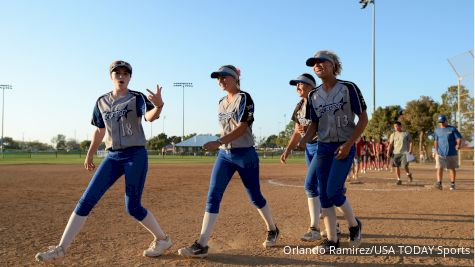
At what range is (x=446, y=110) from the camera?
3884 centimetres

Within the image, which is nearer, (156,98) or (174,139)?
(156,98)

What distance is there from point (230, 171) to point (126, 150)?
3.87 ft

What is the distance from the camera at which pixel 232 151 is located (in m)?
4.44

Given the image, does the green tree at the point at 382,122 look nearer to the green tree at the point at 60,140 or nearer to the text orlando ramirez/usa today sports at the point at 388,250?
the text orlando ramirez/usa today sports at the point at 388,250

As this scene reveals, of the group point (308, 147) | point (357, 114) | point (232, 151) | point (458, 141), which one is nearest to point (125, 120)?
point (232, 151)

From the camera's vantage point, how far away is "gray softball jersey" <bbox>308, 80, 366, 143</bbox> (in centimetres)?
430

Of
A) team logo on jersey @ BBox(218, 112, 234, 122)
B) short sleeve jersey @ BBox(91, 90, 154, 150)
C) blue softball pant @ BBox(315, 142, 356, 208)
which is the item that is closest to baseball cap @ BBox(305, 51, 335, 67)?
blue softball pant @ BBox(315, 142, 356, 208)

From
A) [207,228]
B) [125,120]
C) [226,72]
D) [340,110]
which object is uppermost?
[226,72]

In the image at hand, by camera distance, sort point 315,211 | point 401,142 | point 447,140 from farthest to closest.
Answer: point 401,142 < point 447,140 < point 315,211

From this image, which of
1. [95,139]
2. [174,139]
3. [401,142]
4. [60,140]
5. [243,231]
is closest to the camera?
[95,139]

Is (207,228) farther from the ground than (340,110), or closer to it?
closer to it

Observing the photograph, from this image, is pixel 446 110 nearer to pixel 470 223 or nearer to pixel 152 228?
pixel 470 223

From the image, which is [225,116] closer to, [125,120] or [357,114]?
[125,120]

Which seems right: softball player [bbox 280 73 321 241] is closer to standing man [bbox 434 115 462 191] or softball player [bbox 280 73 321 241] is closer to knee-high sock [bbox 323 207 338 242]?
knee-high sock [bbox 323 207 338 242]
